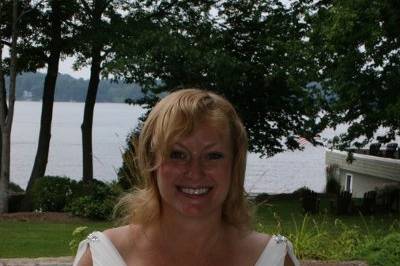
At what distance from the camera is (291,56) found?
59.1 ft

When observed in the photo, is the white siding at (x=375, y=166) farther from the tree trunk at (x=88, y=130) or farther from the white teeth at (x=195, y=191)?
the white teeth at (x=195, y=191)

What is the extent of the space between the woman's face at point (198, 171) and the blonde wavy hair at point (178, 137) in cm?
3

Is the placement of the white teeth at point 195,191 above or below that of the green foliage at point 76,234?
above

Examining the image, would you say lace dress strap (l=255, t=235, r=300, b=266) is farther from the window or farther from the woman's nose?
the window

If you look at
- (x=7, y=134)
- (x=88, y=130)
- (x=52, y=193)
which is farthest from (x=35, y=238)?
(x=88, y=130)

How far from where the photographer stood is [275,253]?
2.29 metres

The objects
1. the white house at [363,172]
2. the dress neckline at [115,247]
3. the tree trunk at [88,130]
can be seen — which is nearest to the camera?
the dress neckline at [115,247]

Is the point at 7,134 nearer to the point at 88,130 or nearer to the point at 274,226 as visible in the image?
the point at 88,130

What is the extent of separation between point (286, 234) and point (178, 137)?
25.0ft

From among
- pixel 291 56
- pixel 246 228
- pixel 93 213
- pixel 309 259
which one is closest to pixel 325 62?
pixel 291 56

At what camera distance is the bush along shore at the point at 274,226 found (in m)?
8.61

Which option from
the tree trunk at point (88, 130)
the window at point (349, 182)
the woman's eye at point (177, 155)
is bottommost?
the window at point (349, 182)

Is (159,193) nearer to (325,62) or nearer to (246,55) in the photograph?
(325,62)

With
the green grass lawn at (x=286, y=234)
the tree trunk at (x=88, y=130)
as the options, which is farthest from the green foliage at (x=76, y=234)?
the tree trunk at (x=88, y=130)
